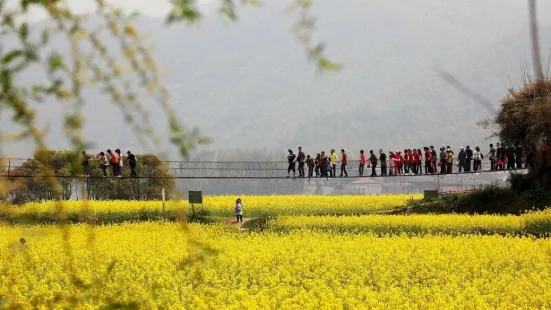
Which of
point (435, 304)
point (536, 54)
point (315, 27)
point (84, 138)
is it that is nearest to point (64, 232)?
point (84, 138)

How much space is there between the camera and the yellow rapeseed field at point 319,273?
1450 centimetres

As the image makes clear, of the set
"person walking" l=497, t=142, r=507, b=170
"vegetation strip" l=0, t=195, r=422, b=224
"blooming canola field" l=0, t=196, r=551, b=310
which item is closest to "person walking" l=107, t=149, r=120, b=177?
"blooming canola field" l=0, t=196, r=551, b=310

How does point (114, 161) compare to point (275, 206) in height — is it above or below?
above

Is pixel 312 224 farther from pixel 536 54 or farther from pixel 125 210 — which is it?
pixel 536 54

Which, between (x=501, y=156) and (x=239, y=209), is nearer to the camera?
(x=239, y=209)

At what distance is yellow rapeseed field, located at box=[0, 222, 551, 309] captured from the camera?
14.5 meters

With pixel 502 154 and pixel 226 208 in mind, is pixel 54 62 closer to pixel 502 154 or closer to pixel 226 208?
pixel 502 154

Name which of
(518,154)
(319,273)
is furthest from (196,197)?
(319,273)

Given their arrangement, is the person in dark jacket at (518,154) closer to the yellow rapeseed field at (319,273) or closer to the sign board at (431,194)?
the sign board at (431,194)

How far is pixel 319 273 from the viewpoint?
61.0 feet

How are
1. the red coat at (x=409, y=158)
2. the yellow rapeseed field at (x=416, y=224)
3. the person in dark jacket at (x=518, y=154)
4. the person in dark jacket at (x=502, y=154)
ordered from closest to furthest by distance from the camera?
the yellow rapeseed field at (x=416, y=224), the person in dark jacket at (x=518, y=154), the person in dark jacket at (x=502, y=154), the red coat at (x=409, y=158)

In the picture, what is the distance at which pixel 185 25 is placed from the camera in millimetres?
1629

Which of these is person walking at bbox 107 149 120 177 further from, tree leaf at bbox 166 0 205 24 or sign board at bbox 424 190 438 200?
tree leaf at bbox 166 0 205 24

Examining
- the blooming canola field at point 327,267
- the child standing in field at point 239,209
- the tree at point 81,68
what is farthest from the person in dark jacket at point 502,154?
the tree at point 81,68
